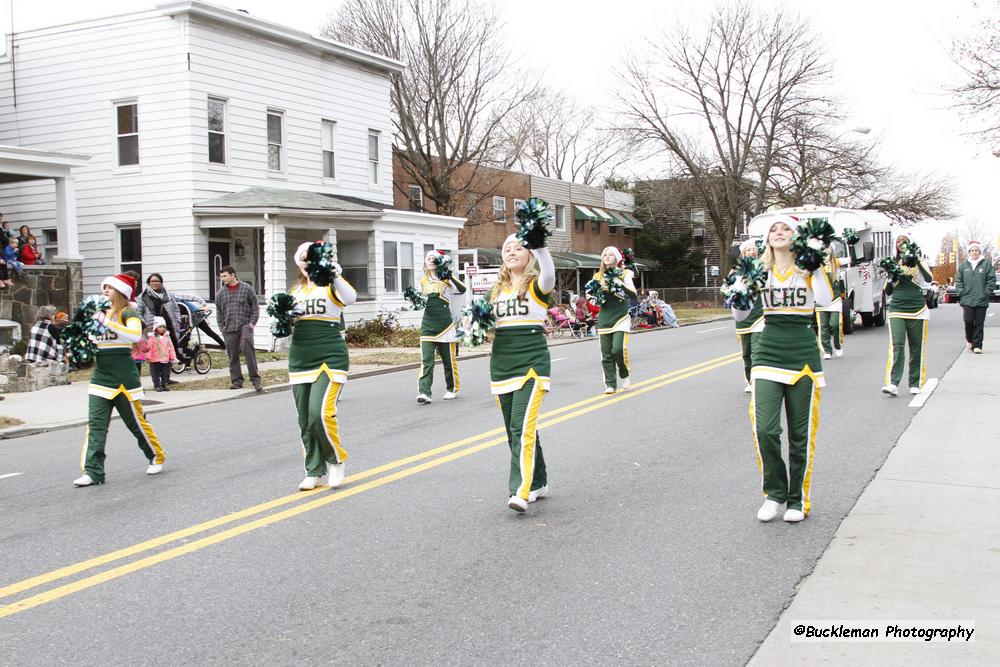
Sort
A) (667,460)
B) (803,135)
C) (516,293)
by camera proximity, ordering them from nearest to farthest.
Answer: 1. (516,293)
2. (667,460)
3. (803,135)

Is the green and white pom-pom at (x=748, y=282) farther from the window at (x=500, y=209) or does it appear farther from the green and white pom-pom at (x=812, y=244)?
the window at (x=500, y=209)

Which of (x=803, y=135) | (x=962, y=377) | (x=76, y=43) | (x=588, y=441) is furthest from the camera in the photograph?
(x=803, y=135)

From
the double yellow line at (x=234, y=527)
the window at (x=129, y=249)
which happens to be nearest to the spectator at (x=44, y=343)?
the window at (x=129, y=249)

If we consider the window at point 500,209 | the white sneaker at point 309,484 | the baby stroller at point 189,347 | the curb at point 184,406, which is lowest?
the curb at point 184,406

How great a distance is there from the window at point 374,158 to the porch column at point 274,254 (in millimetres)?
6489

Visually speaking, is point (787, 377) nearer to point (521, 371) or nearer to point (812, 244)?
point (812, 244)

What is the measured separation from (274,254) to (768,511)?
18.7m

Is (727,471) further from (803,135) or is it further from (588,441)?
(803,135)

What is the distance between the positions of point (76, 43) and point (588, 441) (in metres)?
20.6

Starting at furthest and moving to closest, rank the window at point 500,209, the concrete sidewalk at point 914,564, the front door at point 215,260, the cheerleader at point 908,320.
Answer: the window at point 500,209 < the front door at point 215,260 < the cheerleader at point 908,320 < the concrete sidewalk at point 914,564

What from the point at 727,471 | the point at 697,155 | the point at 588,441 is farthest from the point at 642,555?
the point at 697,155

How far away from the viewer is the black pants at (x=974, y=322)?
16688 millimetres

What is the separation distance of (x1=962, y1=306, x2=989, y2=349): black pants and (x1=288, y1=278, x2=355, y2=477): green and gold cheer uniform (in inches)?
516

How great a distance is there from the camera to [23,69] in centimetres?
2506
